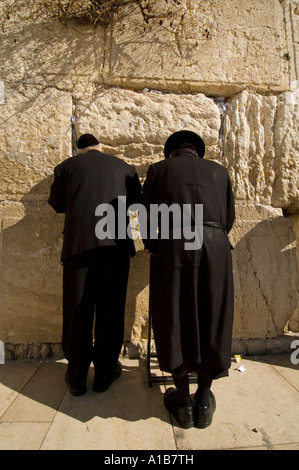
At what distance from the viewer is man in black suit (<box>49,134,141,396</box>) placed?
1.88 metres

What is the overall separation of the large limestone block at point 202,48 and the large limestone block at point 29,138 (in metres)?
0.65

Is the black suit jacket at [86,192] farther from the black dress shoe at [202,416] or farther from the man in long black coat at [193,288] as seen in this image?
the black dress shoe at [202,416]

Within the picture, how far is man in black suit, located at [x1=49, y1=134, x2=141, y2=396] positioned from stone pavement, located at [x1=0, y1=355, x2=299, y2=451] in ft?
0.61

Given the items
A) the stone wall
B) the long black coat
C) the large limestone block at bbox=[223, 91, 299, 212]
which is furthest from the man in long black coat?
the large limestone block at bbox=[223, 91, 299, 212]

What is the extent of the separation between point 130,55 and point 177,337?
2.58 m

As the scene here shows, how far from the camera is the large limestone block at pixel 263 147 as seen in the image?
2.65 m

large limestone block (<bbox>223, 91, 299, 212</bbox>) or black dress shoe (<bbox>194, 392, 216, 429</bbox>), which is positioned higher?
large limestone block (<bbox>223, 91, 299, 212</bbox>)

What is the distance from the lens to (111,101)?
259cm

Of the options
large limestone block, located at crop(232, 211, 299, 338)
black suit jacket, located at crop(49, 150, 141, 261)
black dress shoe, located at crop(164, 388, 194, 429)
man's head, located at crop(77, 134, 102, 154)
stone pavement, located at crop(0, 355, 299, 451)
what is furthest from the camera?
large limestone block, located at crop(232, 211, 299, 338)

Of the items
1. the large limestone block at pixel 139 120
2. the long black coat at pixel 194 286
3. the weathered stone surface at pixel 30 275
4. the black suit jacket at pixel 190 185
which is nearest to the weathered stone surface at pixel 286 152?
the large limestone block at pixel 139 120

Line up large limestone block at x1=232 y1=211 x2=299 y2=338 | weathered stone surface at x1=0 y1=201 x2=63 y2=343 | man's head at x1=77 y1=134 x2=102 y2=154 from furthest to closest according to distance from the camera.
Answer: large limestone block at x1=232 y1=211 x2=299 y2=338
weathered stone surface at x1=0 y1=201 x2=63 y2=343
man's head at x1=77 y1=134 x2=102 y2=154

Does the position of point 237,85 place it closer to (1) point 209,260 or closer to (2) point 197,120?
(2) point 197,120

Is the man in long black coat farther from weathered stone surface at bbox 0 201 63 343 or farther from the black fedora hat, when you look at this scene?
weathered stone surface at bbox 0 201 63 343
